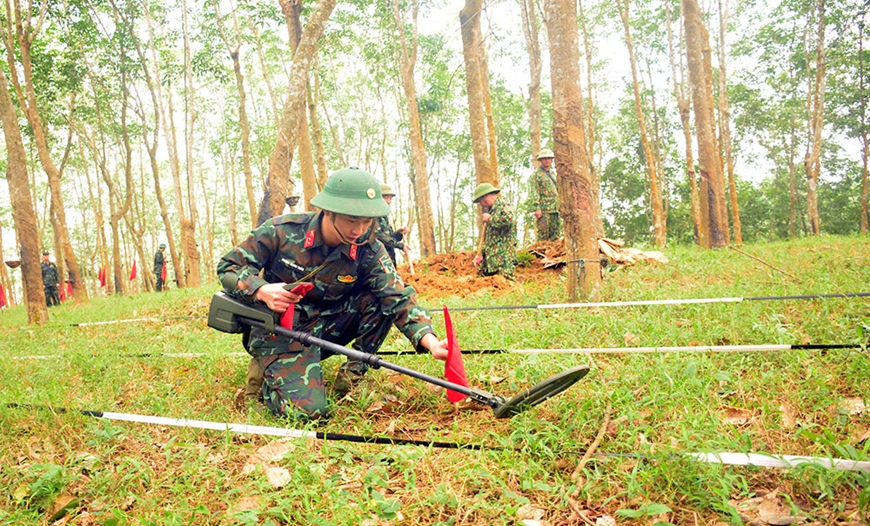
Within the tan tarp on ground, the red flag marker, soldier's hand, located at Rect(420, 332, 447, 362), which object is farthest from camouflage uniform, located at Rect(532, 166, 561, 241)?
the red flag marker

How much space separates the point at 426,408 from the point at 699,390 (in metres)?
1.39

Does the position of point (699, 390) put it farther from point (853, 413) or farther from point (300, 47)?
point (300, 47)

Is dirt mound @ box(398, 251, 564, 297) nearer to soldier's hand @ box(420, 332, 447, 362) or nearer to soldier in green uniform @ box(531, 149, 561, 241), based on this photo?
soldier in green uniform @ box(531, 149, 561, 241)

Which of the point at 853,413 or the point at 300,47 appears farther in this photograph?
the point at 300,47

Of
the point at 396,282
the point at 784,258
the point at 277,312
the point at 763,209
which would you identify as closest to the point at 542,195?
the point at 784,258

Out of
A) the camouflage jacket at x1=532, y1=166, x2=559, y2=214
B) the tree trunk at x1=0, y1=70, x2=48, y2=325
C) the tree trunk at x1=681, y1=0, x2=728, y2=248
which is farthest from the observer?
the camouflage jacket at x1=532, y1=166, x2=559, y2=214

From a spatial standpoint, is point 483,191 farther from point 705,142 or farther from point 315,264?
point 315,264

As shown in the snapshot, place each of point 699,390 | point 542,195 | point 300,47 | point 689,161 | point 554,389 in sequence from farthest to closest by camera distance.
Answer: point 689,161 → point 542,195 → point 300,47 → point 699,390 → point 554,389

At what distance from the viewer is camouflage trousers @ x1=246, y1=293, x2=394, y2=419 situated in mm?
2818

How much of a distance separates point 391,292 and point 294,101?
368cm

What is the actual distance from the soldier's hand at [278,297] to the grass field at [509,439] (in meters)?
0.63

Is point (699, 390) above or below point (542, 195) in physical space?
below

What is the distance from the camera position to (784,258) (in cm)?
614

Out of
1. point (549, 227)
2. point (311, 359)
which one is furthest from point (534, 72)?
point (311, 359)
